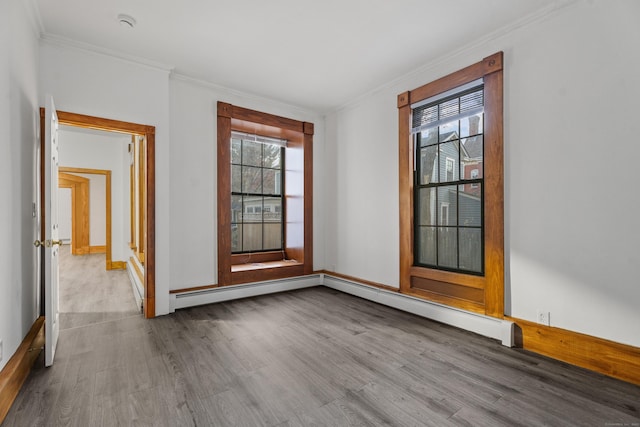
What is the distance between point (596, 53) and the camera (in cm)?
239

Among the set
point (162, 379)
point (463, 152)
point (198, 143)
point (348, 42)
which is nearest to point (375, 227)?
point (463, 152)

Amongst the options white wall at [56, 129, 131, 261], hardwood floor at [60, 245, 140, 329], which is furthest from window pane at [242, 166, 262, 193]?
white wall at [56, 129, 131, 261]

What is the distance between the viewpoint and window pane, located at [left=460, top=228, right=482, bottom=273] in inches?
125

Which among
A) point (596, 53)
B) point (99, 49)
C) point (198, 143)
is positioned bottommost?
point (198, 143)

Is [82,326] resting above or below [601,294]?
below

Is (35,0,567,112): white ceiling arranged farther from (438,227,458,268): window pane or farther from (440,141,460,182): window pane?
(438,227,458,268): window pane

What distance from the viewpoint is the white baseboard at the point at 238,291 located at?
12.6 feet

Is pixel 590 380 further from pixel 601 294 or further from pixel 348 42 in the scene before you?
pixel 348 42

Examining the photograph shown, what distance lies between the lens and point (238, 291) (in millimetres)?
4309

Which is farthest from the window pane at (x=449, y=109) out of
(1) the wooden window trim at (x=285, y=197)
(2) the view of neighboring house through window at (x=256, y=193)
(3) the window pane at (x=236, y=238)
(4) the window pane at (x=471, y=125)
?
(3) the window pane at (x=236, y=238)

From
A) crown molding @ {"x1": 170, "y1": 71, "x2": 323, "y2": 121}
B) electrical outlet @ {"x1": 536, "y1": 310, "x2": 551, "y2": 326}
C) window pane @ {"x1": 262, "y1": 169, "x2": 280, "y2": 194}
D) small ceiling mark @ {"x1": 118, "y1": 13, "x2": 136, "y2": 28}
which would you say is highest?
small ceiling mark @ {"x1": 118, "y1": 13, "x2": 136, "y2": 28}

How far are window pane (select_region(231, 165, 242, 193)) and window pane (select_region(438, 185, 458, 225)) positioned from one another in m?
2.97

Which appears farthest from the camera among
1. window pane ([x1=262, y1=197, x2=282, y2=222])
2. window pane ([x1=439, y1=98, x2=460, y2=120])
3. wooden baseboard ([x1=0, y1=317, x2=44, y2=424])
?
window pane ([x1=262, y1=197, x2=282, y2=222])

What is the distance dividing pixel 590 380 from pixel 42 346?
4258 millimetres
